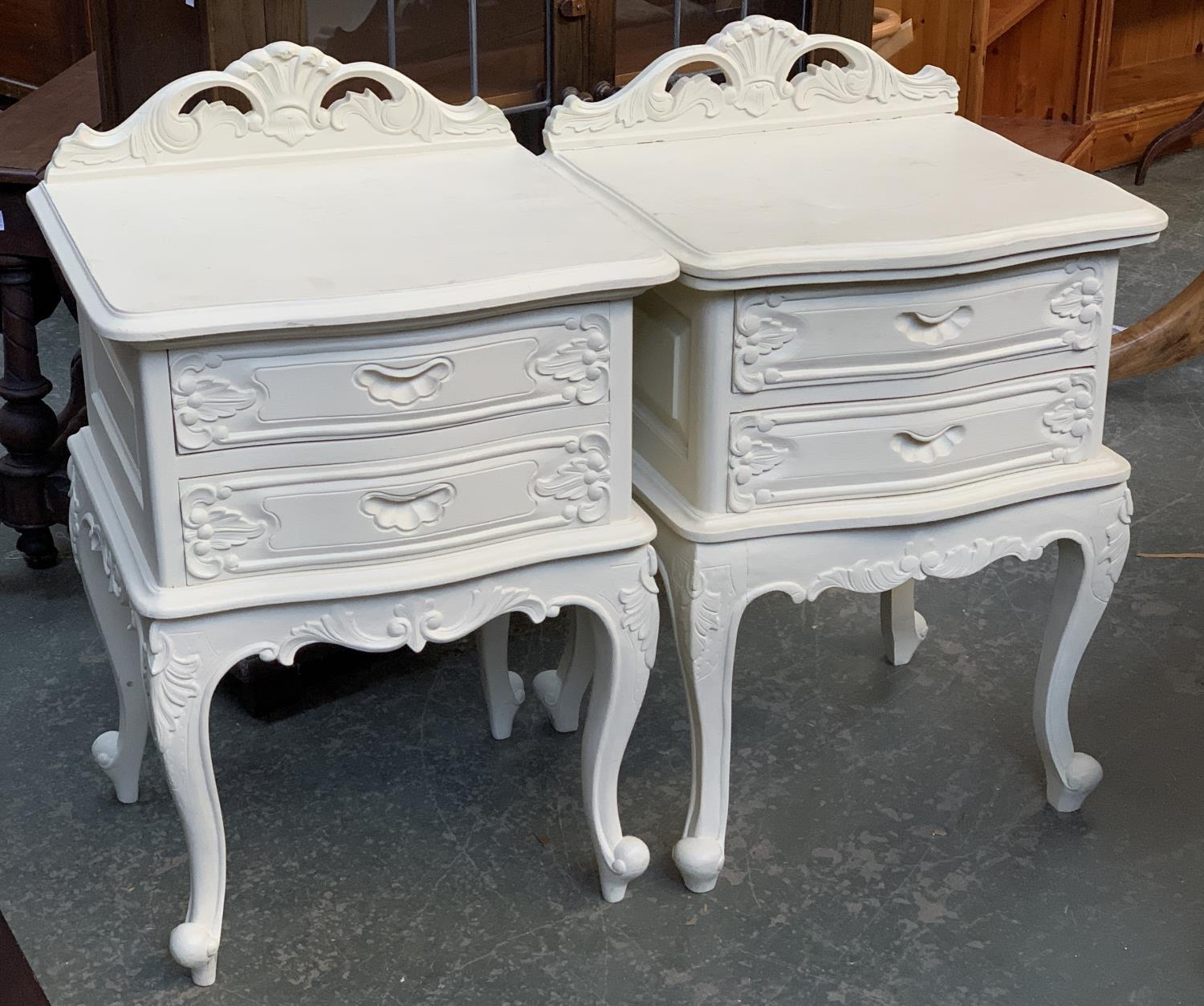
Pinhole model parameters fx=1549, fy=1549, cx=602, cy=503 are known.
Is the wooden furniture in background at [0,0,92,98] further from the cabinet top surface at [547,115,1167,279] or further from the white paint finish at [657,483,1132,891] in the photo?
the white paint finish at [657,483,1132,891]

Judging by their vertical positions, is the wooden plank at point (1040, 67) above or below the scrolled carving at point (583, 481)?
below

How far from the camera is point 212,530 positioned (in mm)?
1417

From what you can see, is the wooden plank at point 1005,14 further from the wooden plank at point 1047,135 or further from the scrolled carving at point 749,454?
the scrolled carving at point 749,454

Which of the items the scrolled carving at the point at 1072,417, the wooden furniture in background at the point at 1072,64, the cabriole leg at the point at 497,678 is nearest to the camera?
the scrolled carving at the point at 1072,417

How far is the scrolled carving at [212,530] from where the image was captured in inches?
55.1

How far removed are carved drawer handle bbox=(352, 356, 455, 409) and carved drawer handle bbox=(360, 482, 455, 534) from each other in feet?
0.30

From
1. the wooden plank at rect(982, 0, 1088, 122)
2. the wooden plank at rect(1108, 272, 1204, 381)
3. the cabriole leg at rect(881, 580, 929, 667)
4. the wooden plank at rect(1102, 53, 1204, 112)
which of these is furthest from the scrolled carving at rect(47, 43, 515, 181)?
the wooden plank at rect(1102, 53, 1204, 112)

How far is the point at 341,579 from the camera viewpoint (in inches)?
57.7

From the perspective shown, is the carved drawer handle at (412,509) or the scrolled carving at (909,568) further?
the scrolled carving at (909,568)

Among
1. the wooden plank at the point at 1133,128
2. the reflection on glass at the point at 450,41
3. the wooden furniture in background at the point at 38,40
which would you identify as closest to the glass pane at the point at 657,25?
the reflection on glass at the point at 450,41

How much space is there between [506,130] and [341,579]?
24.4 inches

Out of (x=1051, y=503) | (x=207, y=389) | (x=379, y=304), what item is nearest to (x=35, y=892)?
(x=207, y=389)

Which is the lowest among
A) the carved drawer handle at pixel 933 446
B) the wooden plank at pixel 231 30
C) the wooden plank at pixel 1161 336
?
the wooden plank at pixel 1161 336

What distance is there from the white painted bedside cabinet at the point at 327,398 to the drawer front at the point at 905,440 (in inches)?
5.3
